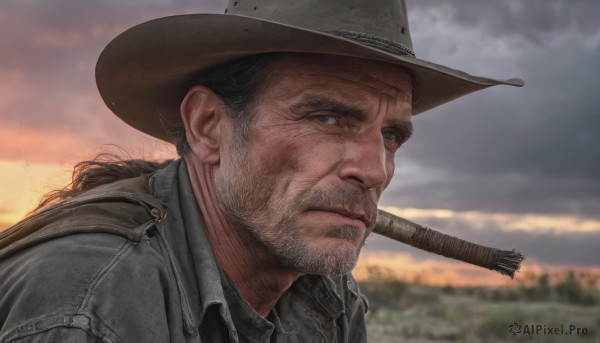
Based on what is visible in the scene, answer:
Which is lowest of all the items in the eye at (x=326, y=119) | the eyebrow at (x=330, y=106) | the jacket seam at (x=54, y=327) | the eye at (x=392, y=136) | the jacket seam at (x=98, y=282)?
the jacket seam at (x=54, y=327)

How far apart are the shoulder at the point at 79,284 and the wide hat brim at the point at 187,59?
0.93 metres

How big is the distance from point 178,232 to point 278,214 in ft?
1.36

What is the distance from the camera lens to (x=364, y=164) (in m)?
3.26

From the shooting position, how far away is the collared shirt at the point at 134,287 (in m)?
2.57

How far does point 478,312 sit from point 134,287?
51.3 ft

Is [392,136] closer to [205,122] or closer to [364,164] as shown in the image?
[364,164]

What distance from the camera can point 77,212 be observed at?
301 cm

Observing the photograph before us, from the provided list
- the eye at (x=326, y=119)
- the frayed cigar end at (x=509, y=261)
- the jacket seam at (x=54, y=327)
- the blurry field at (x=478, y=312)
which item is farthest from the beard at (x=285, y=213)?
the blurry field at (x=478, y=312)

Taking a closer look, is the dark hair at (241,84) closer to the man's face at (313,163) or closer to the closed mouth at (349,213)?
the man's face at (313,163)

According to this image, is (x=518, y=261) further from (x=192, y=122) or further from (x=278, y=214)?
(x=192, y=122)

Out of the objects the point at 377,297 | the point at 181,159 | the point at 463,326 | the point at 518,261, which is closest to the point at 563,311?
the point at 463,326

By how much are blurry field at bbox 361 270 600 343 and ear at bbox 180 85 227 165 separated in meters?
10.6

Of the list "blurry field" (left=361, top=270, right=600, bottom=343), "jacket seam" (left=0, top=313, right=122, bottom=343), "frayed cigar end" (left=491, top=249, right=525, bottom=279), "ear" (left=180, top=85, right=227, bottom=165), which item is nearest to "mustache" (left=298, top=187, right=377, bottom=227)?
"ear" (left=180, top=85, right=227, bottom=165)

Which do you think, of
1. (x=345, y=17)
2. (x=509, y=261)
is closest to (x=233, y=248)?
(x=345, y=17)
